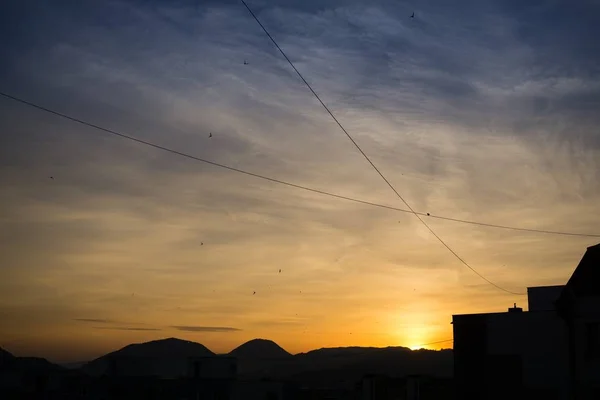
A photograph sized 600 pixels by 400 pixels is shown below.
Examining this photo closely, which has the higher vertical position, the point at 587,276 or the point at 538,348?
the point at 587,276

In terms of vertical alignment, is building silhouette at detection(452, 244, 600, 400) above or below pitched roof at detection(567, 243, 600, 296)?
below

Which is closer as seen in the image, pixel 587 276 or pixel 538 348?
pixel 587 276

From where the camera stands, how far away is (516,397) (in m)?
40.7

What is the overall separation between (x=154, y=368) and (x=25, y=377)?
20.9 m

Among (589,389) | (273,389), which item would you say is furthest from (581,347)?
(273,389)

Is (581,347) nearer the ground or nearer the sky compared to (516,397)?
nearer the sky

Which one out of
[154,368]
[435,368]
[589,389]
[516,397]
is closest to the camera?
[589,389]

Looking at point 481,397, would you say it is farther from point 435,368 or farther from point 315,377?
point 435,368

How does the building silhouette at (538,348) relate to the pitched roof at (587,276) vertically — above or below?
below

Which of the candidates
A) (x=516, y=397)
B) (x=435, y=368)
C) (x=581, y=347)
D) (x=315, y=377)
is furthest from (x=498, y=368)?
(x=435, y=368)

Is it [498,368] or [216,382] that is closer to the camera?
[498,368]

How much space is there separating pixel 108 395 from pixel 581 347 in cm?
5194

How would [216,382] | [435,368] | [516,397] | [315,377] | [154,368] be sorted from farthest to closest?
[435,368], [315,377], [154,368], [216,382], [516,397]

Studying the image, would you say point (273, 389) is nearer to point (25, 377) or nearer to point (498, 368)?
point (25, 377)
